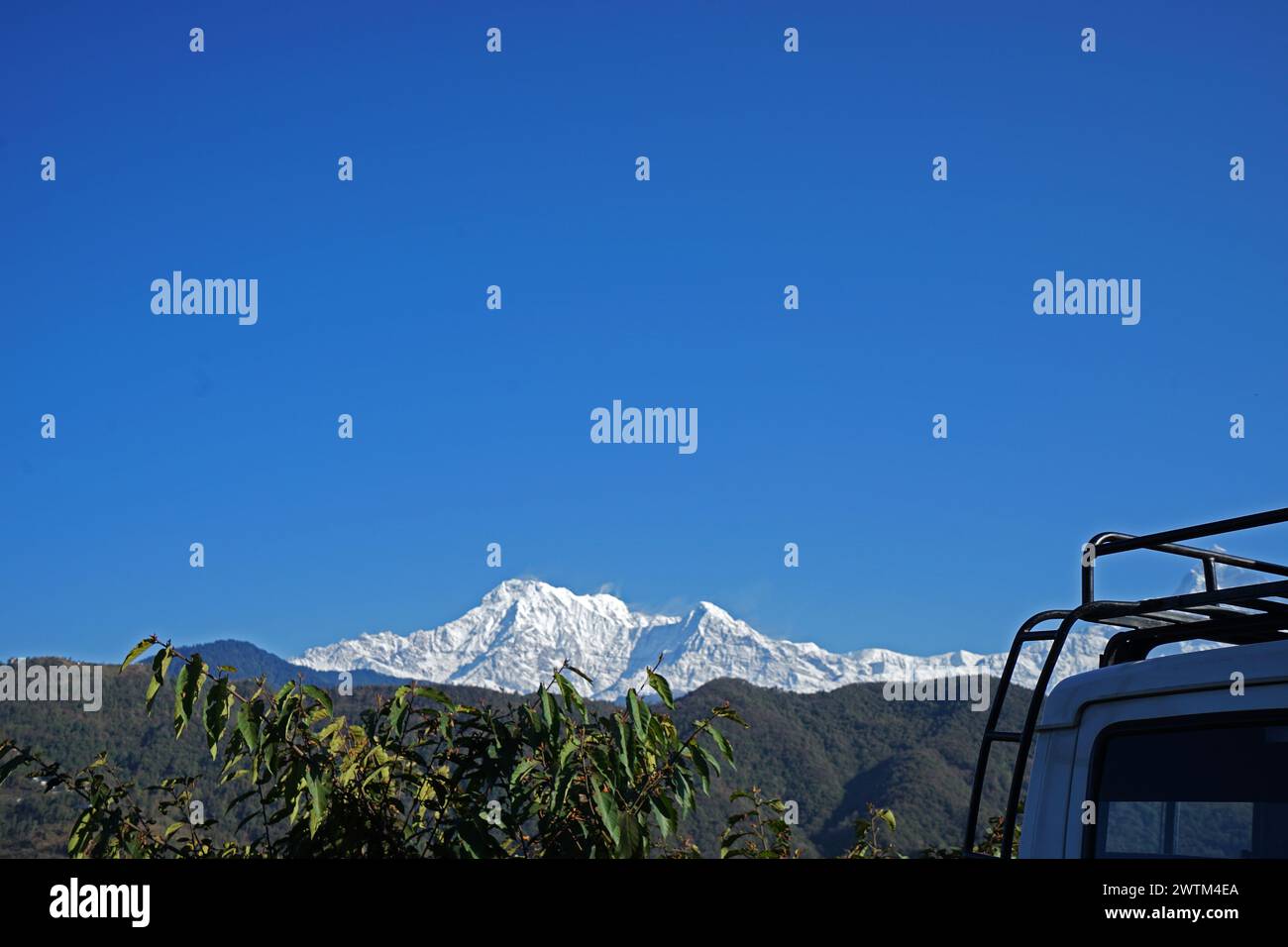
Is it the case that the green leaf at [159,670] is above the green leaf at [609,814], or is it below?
above

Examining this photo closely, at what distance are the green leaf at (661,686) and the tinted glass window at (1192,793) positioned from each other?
244 centimetres

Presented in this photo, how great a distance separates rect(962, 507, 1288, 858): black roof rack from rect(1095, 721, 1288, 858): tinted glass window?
0.23 metres

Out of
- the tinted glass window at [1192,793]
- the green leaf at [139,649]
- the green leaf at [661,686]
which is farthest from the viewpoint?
the green leaf at [661,686]

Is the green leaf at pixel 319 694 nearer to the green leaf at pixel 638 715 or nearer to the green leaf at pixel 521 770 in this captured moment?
the green leaf at pixel 521 770

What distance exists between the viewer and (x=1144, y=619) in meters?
3.39

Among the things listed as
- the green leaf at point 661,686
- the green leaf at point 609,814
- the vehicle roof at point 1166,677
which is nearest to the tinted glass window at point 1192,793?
the vehicle roof at point 1166,677

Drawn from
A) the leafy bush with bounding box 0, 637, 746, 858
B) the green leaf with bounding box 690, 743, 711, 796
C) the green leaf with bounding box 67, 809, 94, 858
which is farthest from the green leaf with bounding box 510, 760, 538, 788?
the green leaf with bounding box 67, 809, 94, 858

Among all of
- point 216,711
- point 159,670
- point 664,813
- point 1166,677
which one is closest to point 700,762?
point 664,813

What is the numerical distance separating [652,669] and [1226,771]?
2.77m

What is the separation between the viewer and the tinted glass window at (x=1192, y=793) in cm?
266

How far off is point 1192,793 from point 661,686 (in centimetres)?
265

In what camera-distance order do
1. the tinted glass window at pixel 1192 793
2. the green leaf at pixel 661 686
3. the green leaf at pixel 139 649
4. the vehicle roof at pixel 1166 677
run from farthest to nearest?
the green leaf at pixel 661 686 < the green leaf at pixel 139 649 < the tinted glass window at pixel 1192 793 < the vehicle roof at pixel 1166 677
